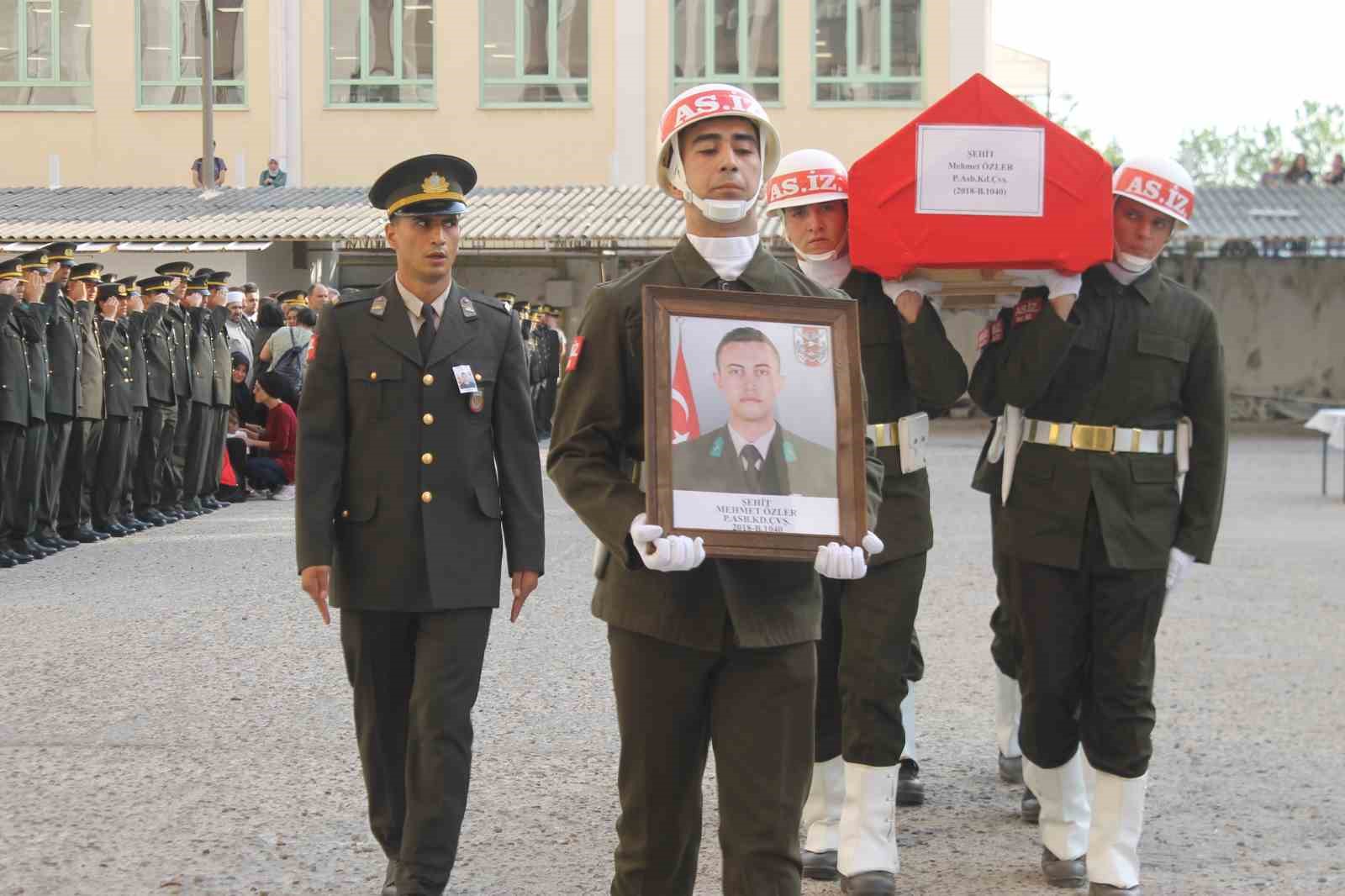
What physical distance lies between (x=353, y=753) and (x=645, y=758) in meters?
3.25

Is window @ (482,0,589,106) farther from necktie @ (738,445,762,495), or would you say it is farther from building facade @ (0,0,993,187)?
necktie @ (738,445,762,495)

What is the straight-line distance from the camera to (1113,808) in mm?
5254

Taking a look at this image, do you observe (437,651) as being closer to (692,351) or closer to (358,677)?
(358,677)

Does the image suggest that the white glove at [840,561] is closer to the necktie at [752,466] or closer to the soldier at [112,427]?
the necktie at [752,466]

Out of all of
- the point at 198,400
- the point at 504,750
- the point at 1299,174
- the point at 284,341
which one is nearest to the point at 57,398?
the point at 198,400

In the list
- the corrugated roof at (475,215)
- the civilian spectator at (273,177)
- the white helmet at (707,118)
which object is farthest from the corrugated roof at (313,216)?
the white helmet at (707,118)

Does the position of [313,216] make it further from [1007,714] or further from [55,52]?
[1007,714]

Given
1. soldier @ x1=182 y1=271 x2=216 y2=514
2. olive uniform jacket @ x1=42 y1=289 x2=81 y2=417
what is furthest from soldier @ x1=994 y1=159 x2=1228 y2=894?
soldier @ x1=182 y1=271 x2=216 y2=514

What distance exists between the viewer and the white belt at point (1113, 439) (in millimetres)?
5449

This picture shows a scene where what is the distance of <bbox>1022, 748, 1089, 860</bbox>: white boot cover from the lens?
215 inches

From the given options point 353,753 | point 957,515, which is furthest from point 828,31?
point 353,753

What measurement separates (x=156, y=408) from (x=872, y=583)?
11947 mm

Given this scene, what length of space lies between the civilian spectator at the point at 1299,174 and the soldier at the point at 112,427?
1008 inches

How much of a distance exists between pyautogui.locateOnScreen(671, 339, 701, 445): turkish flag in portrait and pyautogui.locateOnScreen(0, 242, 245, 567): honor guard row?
10.5m
